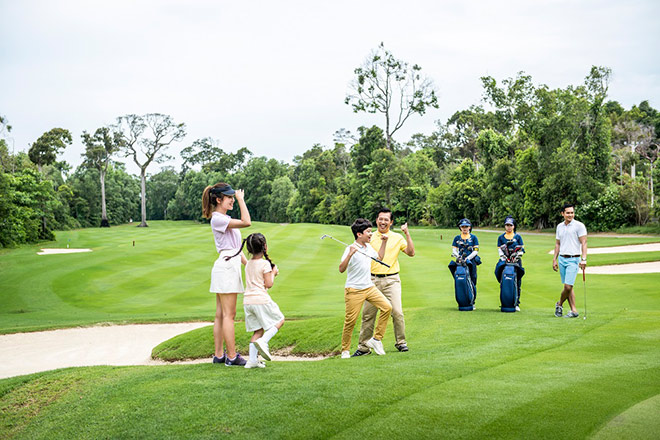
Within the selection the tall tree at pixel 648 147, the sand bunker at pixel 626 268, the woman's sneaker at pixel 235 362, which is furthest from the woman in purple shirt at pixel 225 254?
the tall tree at pixel 648 147

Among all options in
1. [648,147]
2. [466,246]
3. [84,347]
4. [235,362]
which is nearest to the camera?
[235,362]

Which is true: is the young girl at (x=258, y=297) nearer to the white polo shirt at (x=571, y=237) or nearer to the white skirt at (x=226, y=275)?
the white skirt at (x=226, y=275)

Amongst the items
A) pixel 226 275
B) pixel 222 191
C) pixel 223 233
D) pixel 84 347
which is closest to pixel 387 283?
pixel 226 275

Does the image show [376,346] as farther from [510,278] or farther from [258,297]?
[510,278]

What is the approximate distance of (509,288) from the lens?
11.1 metres

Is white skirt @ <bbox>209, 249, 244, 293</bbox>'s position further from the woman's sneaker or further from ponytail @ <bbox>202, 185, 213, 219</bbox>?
the woman's sneaker

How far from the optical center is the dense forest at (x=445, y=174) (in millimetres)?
40719

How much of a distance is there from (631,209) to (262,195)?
71.0 metres

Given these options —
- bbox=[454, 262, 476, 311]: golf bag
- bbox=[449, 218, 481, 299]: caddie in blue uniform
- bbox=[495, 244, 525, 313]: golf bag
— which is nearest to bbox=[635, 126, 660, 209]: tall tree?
bbox=[495, 244, 525, 313]: golf bag

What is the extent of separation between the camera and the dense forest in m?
40.7

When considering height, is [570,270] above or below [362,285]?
below

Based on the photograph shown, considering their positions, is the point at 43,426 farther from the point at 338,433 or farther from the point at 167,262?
the point at 167,262

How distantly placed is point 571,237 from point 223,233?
727 centimetres

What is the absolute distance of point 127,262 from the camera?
981 inches
